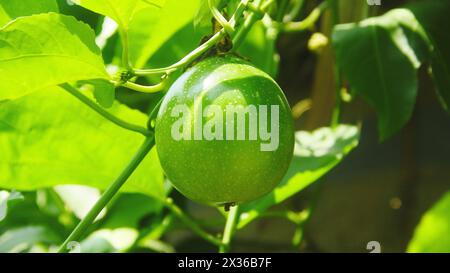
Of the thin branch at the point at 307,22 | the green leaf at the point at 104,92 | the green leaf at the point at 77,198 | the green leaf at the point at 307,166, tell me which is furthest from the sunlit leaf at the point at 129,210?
the green leaf at the point at 104,92

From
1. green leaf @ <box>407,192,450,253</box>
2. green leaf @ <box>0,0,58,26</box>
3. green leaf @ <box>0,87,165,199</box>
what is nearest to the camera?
green leaf @ <box>407,192,450,253</box>

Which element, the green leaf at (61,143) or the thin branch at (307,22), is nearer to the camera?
the green leaf at (61,143)

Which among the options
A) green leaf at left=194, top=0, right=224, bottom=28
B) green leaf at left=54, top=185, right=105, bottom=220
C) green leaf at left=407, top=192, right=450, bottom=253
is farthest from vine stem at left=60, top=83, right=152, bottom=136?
green leaf at left=54, top=185, right=105, bottom=220

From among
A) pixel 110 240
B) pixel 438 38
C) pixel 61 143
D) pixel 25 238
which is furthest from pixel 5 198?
pixel 438 38

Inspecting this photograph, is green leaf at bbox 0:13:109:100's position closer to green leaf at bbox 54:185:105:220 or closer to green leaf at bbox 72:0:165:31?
green leaf at bbox 72:0:165:31

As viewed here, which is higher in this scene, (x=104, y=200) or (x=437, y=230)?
(x=104, y=200)

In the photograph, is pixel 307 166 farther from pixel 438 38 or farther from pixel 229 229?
pixel 438 38

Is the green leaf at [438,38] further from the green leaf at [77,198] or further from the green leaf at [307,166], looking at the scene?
the green leaf at [77,198]
